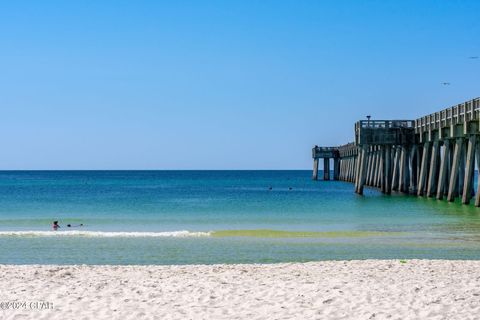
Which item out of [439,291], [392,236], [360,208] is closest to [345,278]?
[439,291]

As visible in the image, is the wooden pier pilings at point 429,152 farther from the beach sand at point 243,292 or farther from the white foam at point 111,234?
the beach sand at point 243,292

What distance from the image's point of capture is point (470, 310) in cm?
987

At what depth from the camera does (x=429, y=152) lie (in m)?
45.5

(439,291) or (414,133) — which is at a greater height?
(414,133)

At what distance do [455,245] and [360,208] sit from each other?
19148mm

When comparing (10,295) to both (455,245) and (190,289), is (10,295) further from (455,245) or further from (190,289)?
(455,245)

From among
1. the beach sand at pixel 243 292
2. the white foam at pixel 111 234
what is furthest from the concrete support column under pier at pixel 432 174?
the beach sand at pixel 243 292

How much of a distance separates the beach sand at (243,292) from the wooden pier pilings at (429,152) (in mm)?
22109

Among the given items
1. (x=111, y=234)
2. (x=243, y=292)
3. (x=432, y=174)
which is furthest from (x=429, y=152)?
(x=243, y=292)

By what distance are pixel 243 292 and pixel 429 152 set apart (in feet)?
119

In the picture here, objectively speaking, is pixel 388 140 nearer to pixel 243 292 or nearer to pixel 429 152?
pixel 429 152

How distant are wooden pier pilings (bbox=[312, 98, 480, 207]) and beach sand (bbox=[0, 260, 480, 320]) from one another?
22.1 m

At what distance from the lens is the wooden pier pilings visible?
35.5 meters

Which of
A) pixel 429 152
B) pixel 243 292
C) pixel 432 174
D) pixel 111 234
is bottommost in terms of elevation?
pixel 111 234
